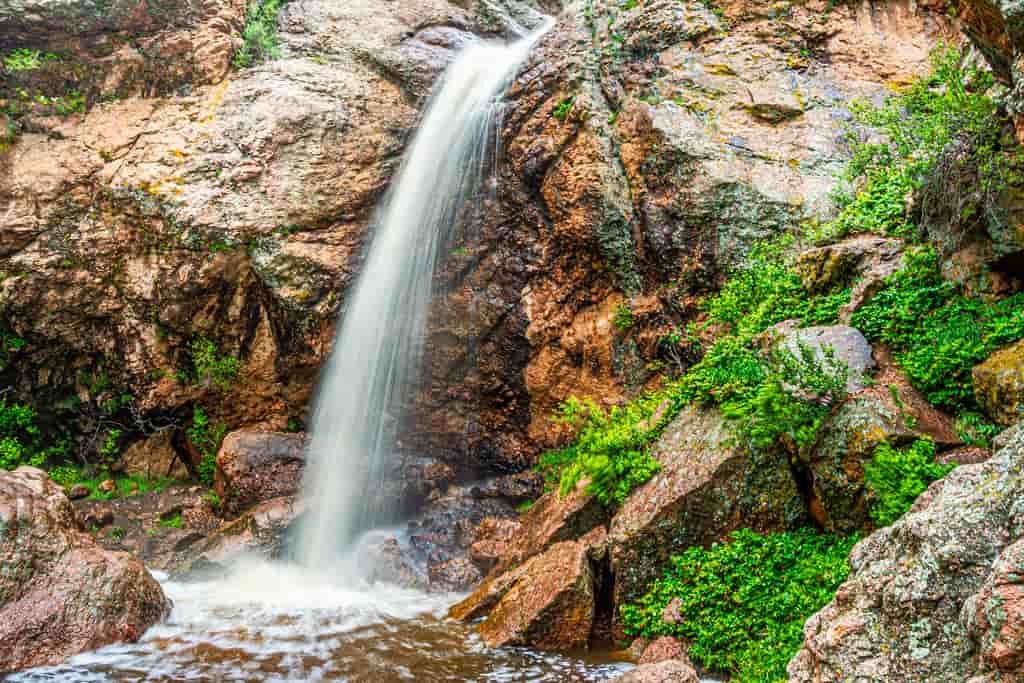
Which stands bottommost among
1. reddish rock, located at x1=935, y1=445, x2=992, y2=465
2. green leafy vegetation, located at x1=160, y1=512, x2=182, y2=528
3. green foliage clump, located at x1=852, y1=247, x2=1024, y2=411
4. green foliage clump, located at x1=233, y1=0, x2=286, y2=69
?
green leafy vegetation, located at x1=160, y1=512, x2=182, y2=528

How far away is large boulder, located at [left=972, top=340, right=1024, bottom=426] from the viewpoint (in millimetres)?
4512

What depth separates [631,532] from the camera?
6.20m

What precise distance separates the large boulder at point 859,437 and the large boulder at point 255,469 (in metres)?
8.17

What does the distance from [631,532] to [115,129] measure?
479 inches

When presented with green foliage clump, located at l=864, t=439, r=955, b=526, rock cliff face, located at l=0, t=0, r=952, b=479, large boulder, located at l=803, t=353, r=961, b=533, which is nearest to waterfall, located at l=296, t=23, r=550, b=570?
rock cliff face, located at l=0, t=0, r=952, b=479

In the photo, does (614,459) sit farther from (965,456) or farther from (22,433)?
(22,433)

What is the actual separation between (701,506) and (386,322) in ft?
22.9

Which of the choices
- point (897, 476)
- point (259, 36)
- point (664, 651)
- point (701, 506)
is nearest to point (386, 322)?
point (701, 506)

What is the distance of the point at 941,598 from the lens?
3.24m

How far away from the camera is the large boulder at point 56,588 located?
5.82 m

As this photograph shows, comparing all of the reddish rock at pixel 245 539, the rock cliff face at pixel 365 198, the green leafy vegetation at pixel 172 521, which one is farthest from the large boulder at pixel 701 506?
the green leafy vegetation at pixel 172 521

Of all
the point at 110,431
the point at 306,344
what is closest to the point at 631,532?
the point at 306,344

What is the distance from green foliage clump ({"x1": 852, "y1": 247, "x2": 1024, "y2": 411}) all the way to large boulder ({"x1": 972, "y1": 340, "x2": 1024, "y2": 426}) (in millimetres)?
239

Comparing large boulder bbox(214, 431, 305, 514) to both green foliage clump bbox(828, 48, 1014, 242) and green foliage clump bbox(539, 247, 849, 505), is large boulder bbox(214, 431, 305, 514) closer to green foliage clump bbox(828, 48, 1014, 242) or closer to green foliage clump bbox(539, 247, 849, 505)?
green foliage clump bbox(539, 247, 849, 505)
